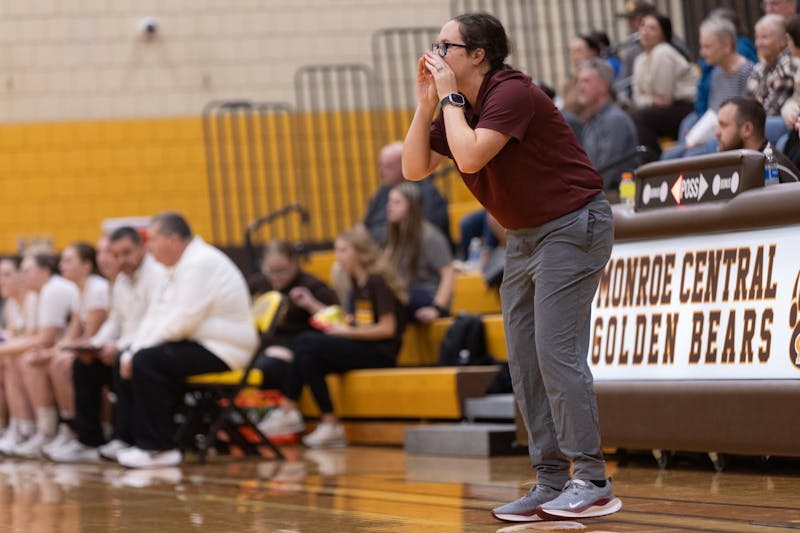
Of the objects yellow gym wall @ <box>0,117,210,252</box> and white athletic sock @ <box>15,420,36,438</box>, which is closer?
white athletic sock @ <box>15,420,36,438</box>

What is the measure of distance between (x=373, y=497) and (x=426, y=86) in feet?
6.41

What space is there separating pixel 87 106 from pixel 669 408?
892 centimetres

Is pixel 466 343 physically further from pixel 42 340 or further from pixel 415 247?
pixel 42 340

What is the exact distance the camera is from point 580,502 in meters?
4.52

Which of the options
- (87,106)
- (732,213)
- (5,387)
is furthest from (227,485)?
(87,106)

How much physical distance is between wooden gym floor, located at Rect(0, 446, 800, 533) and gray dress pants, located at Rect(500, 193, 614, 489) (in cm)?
25

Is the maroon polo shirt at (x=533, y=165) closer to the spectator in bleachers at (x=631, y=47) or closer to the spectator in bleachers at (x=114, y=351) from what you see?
the spectator in bleachers at (x=114, y=351)

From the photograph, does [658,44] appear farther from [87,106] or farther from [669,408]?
[87,106]

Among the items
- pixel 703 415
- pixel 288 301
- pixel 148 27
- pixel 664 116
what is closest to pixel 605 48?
pixel 664 116

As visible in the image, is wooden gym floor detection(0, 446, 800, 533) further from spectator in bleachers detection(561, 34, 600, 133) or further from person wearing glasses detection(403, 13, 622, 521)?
spectator in bleachers detection(561, 34, 600, 133)

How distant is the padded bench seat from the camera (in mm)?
8438

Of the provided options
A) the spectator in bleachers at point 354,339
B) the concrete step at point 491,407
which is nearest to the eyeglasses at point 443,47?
the concrete step at point 491,407

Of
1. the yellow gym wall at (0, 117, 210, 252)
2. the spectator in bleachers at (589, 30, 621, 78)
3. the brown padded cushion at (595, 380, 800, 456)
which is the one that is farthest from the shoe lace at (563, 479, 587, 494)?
the yellow gym wall at (0, 117, 210, 252)

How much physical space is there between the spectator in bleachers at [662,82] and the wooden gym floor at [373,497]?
3572 mm
